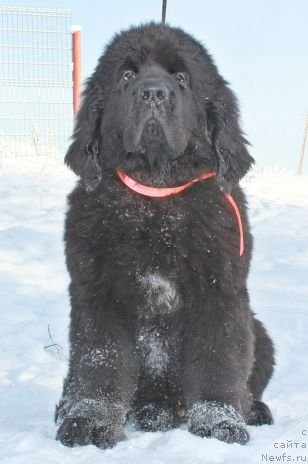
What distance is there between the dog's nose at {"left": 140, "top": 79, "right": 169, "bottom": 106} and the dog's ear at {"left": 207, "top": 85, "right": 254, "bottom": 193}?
32cm

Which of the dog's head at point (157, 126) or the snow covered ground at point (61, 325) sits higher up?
the dog's head at point (157, 126)

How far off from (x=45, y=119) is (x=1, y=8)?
1.84 m

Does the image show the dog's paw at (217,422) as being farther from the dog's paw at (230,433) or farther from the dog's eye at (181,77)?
the dog's eye at (181,77)

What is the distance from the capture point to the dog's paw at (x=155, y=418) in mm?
2514

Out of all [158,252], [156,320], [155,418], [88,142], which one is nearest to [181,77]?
[88,142]

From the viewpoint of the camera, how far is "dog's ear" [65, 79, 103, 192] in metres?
2.71

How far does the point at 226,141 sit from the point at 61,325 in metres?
1.95

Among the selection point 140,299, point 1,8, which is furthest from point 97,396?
point 1,8

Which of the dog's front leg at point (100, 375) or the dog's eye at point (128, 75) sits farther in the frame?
the dog's eye at point (128, 75)

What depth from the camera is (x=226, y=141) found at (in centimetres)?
273

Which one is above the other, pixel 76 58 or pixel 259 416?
pixel 76 58

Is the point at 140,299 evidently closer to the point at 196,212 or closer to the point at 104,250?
the point at 104,250

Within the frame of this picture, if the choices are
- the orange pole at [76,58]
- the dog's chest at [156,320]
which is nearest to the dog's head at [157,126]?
the dog's chest at [156,320]

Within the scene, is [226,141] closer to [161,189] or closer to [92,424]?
[161,189]
